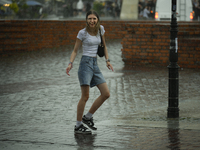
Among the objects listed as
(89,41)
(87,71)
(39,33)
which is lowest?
(39,33)

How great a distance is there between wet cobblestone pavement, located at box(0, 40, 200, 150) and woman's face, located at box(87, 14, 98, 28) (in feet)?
5.00

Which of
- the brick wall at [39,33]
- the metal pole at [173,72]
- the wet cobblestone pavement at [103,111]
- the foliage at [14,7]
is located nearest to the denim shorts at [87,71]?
the wet cobblestone pavement at [103,111]

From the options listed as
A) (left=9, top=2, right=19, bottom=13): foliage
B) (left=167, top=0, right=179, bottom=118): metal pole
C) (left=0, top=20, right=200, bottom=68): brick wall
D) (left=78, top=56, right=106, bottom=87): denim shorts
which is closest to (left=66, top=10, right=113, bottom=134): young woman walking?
(left=78, top=56, right=106, bottom=87): denim shorts

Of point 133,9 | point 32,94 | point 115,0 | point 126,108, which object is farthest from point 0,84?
point 115,0

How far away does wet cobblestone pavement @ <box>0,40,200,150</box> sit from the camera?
5.48 meters

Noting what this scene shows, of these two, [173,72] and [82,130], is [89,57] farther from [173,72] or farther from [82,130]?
[173,72]

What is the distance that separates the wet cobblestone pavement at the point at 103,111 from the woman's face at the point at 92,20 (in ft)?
5.00

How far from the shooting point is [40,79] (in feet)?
36.5

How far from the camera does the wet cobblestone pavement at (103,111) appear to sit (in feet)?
18.0

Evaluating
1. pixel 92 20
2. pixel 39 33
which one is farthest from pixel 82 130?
pixel 39 33

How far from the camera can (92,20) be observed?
5.94 metres

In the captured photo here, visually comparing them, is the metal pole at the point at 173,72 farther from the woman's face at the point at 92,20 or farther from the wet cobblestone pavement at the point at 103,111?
the woman's face at the point at 92,20

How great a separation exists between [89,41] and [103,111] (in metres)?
2.01

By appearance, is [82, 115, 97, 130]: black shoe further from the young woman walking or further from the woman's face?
the woman's face
